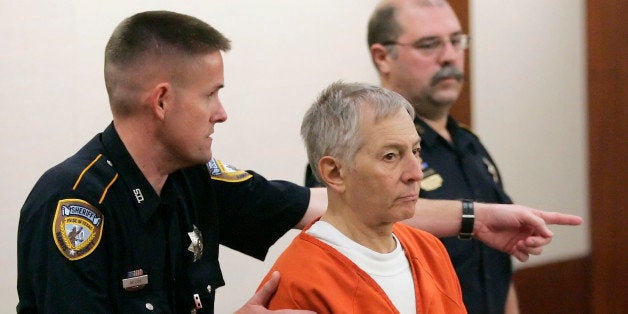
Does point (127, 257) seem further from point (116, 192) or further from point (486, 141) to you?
point (486, 141)

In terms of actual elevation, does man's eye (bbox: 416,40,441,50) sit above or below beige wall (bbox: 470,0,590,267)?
above

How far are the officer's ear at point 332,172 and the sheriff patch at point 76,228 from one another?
0.41 metres

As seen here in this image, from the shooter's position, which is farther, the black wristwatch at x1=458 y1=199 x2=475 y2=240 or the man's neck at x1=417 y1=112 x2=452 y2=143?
the man's neck at x1=417 y1=112 x2=452 y2=143

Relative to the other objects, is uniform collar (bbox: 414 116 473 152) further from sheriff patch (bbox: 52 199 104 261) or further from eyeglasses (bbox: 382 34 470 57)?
sheriff patch (bbox: 52 199 104 261)

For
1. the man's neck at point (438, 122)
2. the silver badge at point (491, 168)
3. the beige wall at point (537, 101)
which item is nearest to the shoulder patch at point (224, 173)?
the man's neck at point (438, 122)

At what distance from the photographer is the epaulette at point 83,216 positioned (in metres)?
1.64

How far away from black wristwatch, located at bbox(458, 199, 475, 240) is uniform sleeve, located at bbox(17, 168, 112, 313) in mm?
827

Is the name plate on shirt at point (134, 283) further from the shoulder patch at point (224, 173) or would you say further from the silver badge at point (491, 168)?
the silver badge at point (491, 168)

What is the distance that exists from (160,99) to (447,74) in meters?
0.95

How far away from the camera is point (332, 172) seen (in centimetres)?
170

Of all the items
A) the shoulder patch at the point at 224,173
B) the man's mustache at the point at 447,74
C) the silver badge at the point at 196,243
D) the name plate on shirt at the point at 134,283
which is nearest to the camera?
the name plate on shirt at the point at 134,283

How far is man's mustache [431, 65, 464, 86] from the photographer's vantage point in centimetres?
246

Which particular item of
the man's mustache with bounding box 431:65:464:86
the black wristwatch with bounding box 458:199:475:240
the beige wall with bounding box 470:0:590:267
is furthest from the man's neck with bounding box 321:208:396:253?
the beige wall with bounding box 470:0:590:267

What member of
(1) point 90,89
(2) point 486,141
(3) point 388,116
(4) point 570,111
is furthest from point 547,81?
(3) point 388,116
